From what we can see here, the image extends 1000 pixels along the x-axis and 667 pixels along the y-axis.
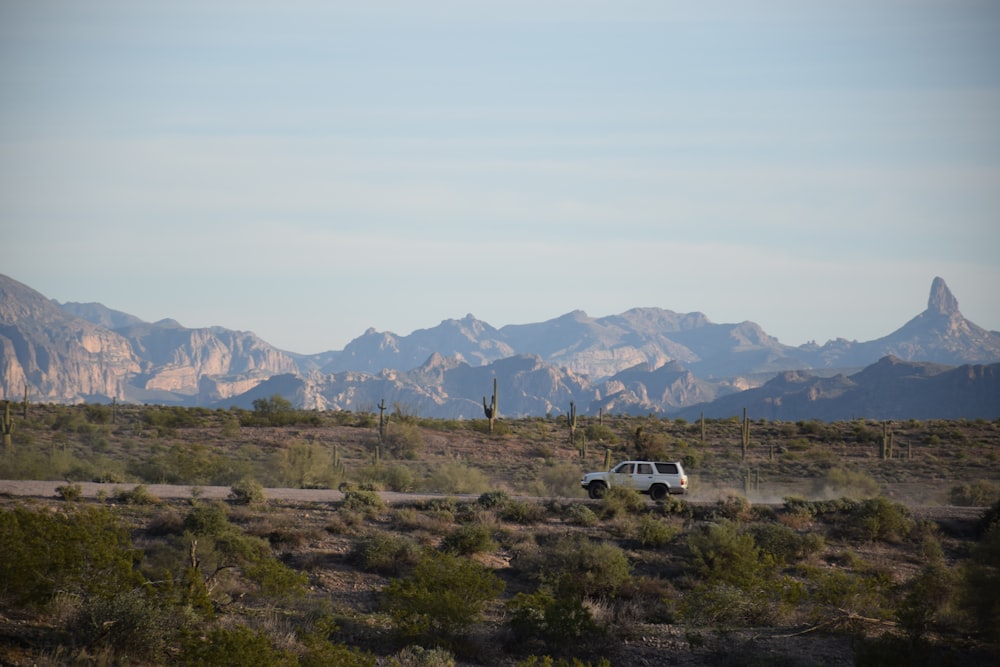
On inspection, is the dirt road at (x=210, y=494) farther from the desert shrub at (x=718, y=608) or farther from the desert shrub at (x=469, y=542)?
the desert shrub at (x=718, y=608)

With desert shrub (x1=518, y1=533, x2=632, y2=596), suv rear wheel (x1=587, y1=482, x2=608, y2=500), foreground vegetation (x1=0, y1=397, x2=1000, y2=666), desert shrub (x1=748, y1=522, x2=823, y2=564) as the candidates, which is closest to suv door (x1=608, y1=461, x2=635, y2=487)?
suv rear wheel (x1=587, y1=482, x2=608, y2=500)

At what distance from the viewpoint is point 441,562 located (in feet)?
63.0

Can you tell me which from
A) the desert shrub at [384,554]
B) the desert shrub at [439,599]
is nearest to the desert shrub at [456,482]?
the desert shrub at [384,554]

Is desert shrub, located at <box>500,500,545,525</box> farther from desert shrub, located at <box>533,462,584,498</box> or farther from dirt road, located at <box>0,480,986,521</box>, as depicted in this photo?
desert shrub, located at <box>533,462,584,498</box>

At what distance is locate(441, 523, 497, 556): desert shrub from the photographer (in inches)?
973

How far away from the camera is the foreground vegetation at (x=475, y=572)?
1569 cm

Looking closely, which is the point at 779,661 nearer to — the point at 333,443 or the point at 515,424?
the point at 333,443

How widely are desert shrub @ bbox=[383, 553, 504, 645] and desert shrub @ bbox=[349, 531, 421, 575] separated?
13.8 ft

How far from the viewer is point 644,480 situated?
32688 mm

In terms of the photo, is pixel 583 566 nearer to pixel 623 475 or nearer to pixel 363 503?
pixel 363 503

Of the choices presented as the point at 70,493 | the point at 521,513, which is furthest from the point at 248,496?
the point at 521,513

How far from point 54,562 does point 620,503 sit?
17.5 meters

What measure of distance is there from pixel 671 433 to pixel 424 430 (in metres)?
17.5

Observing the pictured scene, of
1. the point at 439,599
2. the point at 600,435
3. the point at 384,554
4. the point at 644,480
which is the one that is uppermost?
the point at 600,435
